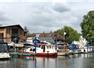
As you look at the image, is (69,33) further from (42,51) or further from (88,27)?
(42,51)

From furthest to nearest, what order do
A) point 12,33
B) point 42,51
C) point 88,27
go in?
1. point 88,27
2. point 12,33
3. point 42,51

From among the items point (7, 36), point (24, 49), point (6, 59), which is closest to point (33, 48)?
point (24, 49)

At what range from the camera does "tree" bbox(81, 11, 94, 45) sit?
133m

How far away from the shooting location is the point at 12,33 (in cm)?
11269

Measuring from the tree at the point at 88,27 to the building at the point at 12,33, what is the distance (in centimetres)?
2672

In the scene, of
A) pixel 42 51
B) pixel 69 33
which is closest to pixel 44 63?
pixel 42 51

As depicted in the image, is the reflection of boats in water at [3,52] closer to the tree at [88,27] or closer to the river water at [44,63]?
the river water at [44,63]

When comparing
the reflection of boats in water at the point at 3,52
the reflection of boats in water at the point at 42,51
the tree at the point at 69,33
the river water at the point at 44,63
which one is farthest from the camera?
the tree at the point at 69,33

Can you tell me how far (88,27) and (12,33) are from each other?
3344cm

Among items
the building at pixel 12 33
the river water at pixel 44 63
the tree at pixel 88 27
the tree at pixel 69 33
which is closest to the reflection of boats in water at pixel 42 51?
the building at pixel 12 33

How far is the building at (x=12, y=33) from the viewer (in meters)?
108

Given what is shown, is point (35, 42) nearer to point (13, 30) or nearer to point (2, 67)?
point (13, 30)

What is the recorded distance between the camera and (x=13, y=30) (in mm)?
113125

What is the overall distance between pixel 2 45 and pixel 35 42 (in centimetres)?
2327
